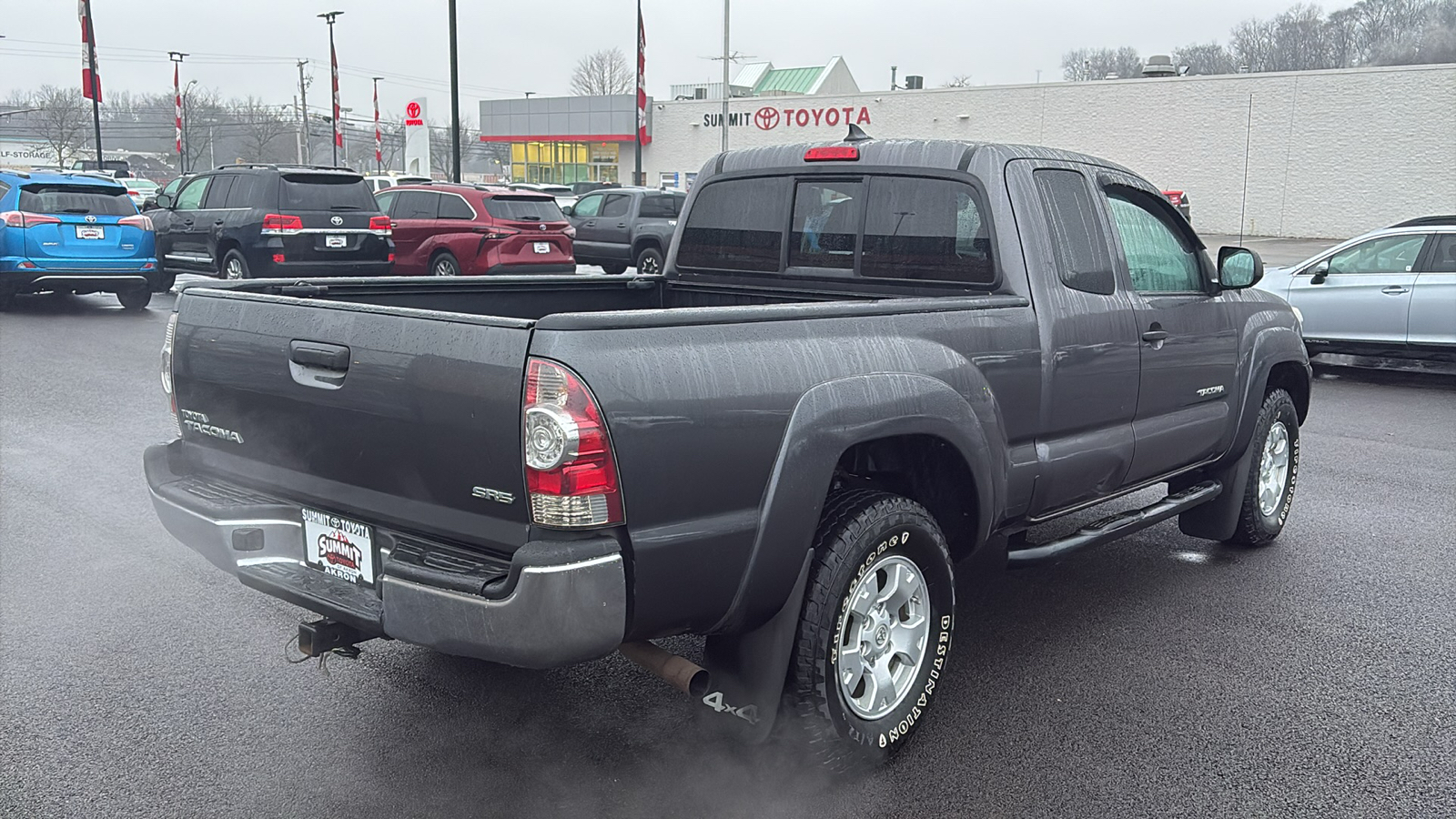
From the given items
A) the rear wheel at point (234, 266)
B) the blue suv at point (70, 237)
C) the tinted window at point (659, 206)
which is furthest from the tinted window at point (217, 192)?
the tinted window at point (659, 206)

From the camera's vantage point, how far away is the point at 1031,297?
163 inches

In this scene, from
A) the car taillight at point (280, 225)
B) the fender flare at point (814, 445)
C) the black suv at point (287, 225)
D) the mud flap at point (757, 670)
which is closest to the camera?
the fender flare at point (814, 445)

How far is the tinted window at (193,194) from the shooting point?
16484mm

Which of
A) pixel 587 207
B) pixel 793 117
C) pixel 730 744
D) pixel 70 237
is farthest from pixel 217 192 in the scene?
pixel 793 117

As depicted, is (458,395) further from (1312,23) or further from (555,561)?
(1312,23)

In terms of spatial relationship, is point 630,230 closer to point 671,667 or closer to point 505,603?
point 671,667

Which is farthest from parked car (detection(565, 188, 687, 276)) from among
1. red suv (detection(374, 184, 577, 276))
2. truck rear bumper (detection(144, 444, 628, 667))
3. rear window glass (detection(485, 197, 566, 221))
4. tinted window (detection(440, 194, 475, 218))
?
truck rear bumper (detection(144, 444, 628, 667))

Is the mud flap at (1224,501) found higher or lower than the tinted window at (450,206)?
lower

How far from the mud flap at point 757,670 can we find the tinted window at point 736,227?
1949 mm

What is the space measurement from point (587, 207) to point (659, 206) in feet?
9.38

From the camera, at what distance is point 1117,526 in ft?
15.4

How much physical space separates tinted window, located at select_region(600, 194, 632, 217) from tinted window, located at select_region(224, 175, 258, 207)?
8.35 m

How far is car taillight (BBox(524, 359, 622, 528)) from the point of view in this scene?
8.98ft

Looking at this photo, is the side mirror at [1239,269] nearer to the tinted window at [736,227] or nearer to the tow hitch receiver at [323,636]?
the tinted window at [736,227]
